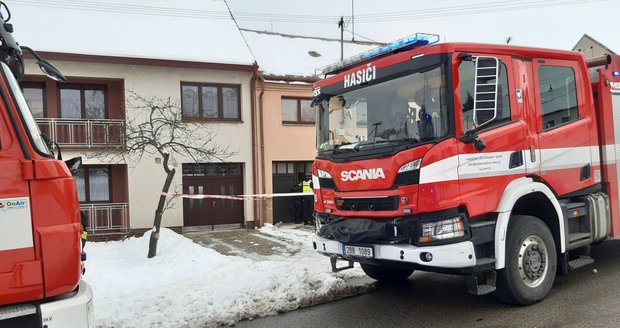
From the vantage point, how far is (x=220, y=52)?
647 inches

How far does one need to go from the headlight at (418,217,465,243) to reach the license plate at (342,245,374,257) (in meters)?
0.71

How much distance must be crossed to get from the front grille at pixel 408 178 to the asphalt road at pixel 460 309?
5.33 feet

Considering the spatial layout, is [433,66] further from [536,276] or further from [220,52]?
[220,52]

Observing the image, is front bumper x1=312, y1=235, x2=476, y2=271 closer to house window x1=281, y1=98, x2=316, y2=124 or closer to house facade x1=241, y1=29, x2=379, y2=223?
house facade x1=241, y1=29, x2=379, y2=223

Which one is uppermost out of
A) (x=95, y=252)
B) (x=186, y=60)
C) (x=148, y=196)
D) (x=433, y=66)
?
(x=186, y=60)

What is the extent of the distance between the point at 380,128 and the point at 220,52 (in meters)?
11.9

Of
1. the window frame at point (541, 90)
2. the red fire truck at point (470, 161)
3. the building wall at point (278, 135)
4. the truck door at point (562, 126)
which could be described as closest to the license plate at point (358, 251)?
the red fire truck at point (470, 161)

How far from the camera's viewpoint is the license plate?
555 cm

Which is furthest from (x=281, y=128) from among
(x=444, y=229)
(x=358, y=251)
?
(x=444, y=229)

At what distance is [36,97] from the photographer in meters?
15.4

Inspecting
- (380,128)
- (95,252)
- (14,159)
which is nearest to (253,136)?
(95,252)

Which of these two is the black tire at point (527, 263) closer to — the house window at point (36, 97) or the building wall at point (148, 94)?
the building wall at point (148, 94)

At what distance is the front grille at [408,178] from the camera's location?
5.08 metres

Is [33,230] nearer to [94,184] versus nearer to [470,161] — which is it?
[470,161]
